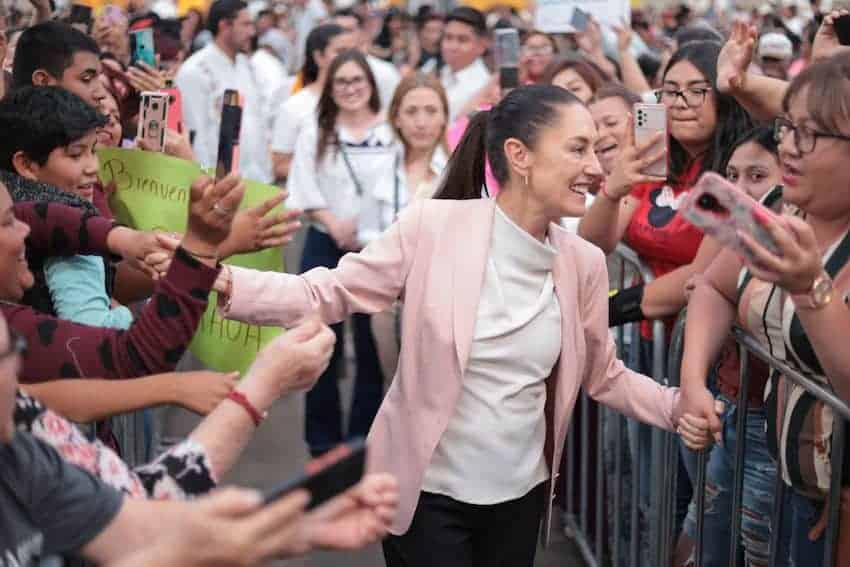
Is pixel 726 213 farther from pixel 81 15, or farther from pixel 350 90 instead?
pixel 350 90

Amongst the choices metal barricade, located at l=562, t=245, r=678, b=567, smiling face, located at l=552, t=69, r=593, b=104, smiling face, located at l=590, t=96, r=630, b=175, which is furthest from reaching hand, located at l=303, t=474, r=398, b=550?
smiling face, located at l=552, t=69, r=593, b=104

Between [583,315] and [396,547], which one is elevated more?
[583,315]

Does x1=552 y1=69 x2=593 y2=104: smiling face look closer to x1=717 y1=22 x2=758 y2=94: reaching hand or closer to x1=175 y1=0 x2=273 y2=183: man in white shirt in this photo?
x1=717 y1=22 x2=758 y2=94: reaching hand

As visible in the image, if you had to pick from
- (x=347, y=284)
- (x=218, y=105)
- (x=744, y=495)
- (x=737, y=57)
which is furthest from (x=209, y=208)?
(x=218, y=105)

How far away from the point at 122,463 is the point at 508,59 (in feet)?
15.0

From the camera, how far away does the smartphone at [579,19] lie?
777 centimetres

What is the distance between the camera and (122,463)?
8.20ft

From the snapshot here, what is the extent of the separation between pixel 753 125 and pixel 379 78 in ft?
17.4

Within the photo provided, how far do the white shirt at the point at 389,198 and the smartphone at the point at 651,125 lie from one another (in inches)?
107

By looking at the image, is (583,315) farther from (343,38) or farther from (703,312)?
(343,38)

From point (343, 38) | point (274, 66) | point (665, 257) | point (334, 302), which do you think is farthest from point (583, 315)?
point (274, 66)

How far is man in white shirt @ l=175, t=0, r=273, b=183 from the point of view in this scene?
937 cm

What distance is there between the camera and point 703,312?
11.9ft

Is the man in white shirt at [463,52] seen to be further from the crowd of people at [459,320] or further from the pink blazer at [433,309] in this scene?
the pink blazer at [433,309]
